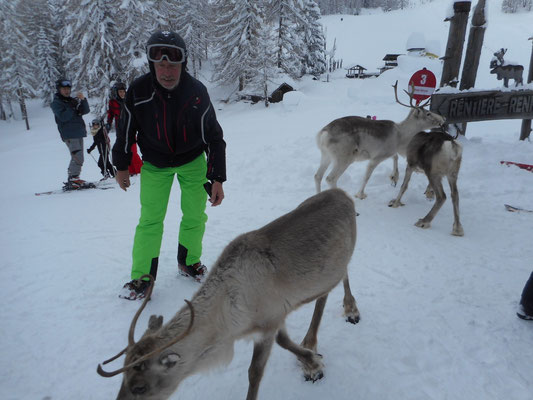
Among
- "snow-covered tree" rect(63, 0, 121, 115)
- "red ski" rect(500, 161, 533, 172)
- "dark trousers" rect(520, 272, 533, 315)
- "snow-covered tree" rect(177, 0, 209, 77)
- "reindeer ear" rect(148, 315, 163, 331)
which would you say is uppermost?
"snow-covered tree" rect(177, 0, 209, 77)

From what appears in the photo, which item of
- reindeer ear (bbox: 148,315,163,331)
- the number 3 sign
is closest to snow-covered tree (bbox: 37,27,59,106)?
the number 3 sign

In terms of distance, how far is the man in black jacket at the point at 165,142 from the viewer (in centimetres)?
325

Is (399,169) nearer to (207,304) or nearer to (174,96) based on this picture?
(174,96)

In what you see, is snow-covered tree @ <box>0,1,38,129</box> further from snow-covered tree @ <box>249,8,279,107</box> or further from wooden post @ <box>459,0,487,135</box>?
wooden post @ <box>459,0,487,135</box>

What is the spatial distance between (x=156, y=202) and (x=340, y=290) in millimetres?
2525

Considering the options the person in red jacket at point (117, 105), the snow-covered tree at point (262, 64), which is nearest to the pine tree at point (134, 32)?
the snow-covered tree at point (262, 64)

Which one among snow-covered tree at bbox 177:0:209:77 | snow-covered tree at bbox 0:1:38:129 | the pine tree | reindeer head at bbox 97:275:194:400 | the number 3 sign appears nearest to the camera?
reindeer head at bbox 97:275:194:400

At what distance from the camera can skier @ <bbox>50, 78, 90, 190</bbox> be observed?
870 cm

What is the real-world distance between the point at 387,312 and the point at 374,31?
81.8 metres

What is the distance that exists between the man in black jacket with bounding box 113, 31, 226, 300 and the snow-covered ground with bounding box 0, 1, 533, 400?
0.81m

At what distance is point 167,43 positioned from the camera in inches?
121

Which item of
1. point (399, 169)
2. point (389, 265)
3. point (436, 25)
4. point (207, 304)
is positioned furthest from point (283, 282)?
point (436, 25)

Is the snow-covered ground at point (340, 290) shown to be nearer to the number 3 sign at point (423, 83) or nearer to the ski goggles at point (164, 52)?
the number 3 sign at point (423, 83)

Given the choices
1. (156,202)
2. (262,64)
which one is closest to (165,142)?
(156,202)
